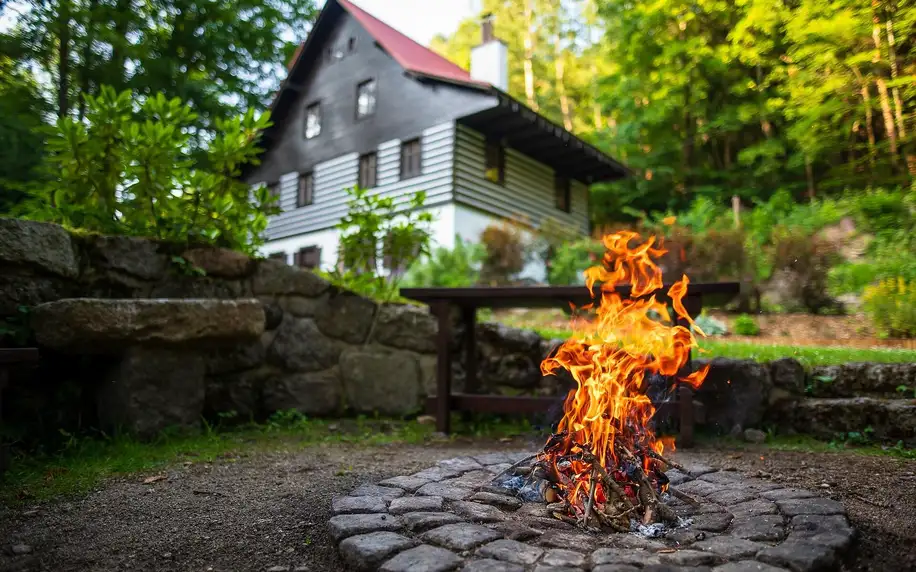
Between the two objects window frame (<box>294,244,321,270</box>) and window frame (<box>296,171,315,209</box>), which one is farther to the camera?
window frame (<box>296,171,315,209</box>)

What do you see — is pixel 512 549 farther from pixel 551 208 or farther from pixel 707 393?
pixel 551 208

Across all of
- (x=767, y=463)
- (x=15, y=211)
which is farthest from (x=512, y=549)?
(x=15, y=211)

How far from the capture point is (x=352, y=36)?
16.3m

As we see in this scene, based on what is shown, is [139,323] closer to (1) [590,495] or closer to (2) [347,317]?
(2) [347,317]

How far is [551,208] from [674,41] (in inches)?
282

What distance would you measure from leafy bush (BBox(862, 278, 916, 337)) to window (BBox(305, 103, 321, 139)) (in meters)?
14.3

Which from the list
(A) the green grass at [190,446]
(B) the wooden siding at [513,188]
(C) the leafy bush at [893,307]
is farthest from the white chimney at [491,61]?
(A) the green grass at [190,446]

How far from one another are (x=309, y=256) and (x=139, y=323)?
13.1 metres

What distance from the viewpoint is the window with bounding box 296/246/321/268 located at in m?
16.5

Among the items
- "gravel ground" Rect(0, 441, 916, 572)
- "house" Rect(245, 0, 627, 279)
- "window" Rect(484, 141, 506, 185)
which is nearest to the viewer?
"gravel ground" Rect(0, 441, 916, 572)

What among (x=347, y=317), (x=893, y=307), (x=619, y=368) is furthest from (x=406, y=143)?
(x=619, y=368)

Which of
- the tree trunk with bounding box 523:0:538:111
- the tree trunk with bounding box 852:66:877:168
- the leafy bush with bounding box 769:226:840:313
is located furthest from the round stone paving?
the tree trunk with bounding box 523:0:538:111

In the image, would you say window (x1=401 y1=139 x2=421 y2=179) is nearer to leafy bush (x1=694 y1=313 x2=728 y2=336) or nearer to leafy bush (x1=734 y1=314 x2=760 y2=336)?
leafy bush (x1=694 y1=313 x2=728 y2=336)

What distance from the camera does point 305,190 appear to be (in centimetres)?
1759
